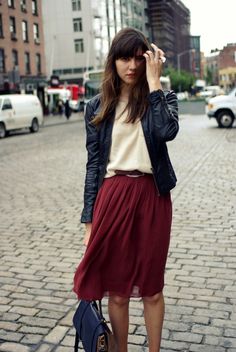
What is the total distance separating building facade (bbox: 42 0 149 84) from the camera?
71312mm

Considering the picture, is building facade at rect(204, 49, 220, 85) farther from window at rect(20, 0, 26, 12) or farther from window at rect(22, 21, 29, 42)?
window at rect(20, 0, 26, 12)

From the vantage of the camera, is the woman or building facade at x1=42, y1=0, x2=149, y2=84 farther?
building facade at x1=42, y1=0, x2=149, y2=84

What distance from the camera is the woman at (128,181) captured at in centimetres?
253

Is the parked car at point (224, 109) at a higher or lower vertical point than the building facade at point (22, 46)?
lower

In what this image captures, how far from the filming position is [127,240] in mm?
2580

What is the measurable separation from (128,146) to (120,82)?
35 centimetres

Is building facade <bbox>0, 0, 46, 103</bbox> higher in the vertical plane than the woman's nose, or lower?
higher

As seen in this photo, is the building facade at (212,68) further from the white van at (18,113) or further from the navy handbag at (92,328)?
the navy handbag at (92,328)

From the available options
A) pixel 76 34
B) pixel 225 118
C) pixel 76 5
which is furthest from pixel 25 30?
pixel 225 118

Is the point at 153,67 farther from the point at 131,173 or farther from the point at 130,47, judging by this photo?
the point at 131,173

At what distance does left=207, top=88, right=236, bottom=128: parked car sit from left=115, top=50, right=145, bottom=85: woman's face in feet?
64.1

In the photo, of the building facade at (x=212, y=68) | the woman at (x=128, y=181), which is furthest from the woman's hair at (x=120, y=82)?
the building facade at (x=212, y=68)

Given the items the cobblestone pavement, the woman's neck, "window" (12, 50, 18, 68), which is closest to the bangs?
the woman's neck

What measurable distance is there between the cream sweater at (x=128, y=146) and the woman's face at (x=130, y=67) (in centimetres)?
14
